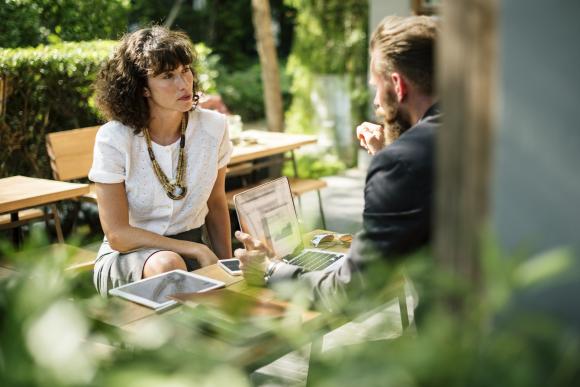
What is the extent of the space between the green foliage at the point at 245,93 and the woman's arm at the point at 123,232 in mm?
10120

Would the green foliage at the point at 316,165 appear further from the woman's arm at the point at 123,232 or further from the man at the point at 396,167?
the man at the point at 396,167

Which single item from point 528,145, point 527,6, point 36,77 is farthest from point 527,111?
point 36,77

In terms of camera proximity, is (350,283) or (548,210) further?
(350,283)

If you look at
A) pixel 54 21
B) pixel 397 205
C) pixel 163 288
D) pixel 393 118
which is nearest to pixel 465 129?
pixel 397 205

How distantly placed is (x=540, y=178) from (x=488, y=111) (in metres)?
0.17

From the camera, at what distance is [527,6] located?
128 cm

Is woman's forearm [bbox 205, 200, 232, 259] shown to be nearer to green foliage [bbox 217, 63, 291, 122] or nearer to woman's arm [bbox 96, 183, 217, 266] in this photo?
woman's arm [bbox 96, 183, 217, 266]

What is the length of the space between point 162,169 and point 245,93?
10.4 meters

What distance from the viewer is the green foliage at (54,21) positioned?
7.23m

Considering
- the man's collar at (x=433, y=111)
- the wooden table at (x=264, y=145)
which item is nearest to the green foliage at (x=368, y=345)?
the man's collar at (x=433, y=111)

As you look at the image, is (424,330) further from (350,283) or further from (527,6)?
(350,283)

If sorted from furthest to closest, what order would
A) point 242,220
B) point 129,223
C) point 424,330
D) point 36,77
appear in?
1. point 36,77
2. point 129,223
3. point 242,220
4. point 424,330

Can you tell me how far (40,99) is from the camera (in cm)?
599

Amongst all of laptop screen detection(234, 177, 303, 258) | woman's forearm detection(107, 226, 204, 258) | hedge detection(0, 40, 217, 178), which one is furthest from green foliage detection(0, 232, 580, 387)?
hedge detection(0, 40, 217, 178)
